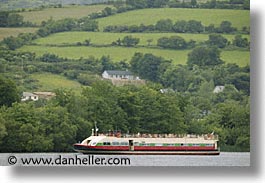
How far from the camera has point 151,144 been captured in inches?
1725

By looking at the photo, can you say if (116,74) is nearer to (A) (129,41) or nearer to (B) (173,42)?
(A) (129,41)

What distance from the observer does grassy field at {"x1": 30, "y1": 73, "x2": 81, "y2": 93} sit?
144 feet

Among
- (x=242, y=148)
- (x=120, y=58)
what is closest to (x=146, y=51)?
(x=120, y=58)

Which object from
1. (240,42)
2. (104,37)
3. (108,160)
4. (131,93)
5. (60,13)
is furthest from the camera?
(60,13)

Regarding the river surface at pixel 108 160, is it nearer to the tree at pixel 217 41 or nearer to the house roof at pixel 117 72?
the house roof at pixel 117 72

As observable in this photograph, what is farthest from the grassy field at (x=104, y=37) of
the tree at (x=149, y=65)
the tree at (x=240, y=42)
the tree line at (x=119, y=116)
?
the tree line at (x=119, y=116)

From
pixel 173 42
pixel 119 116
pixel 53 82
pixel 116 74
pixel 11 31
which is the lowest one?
pixel 119 116

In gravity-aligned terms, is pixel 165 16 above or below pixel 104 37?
above

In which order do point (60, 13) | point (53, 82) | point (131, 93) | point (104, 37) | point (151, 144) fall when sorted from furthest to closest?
point (60, 13) < point (104, 37) < point (131, 93) < point (53, 82) < point (151, 144)

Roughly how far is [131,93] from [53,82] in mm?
1938

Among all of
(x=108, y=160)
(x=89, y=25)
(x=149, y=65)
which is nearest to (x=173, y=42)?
(x=149, y=65)

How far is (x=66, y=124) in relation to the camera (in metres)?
43.7

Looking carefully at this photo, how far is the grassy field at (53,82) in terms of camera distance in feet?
144

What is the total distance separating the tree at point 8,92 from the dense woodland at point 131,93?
2cm
